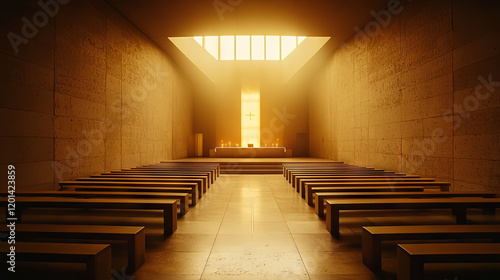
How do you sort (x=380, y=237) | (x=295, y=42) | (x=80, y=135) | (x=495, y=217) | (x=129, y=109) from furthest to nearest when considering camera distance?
(x=295, y=42) < (x=129, y=109) < (x=80, y=135) < (x=495, y=217) < (x=380, y=237)

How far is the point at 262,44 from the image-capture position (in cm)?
1424

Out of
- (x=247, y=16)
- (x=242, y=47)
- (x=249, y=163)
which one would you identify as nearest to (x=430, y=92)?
(x=247, y=16)

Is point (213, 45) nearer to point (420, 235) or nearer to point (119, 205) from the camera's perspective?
point (119, 205)

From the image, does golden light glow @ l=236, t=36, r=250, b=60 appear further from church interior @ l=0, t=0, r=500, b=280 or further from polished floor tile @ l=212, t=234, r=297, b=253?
polished floor tile @ l=212, t=234, r=297, b=253

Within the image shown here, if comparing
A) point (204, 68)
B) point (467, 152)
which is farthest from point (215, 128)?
point (467, 152)

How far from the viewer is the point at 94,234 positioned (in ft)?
5.79

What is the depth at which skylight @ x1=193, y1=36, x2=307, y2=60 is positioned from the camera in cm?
1392

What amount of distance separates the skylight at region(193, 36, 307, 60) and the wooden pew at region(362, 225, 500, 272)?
13202mm

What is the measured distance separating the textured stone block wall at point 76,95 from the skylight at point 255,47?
20.2 ft

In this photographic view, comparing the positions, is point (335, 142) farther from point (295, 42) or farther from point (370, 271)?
point (370, 271)

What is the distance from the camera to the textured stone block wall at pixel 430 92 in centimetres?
379

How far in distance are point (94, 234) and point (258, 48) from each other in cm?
1389

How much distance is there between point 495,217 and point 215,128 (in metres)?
12.4

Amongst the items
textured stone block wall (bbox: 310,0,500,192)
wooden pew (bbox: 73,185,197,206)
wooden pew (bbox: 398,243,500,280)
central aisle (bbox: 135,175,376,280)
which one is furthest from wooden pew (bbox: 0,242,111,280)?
textured stone block wall (bbox: 310,0,500,192)
